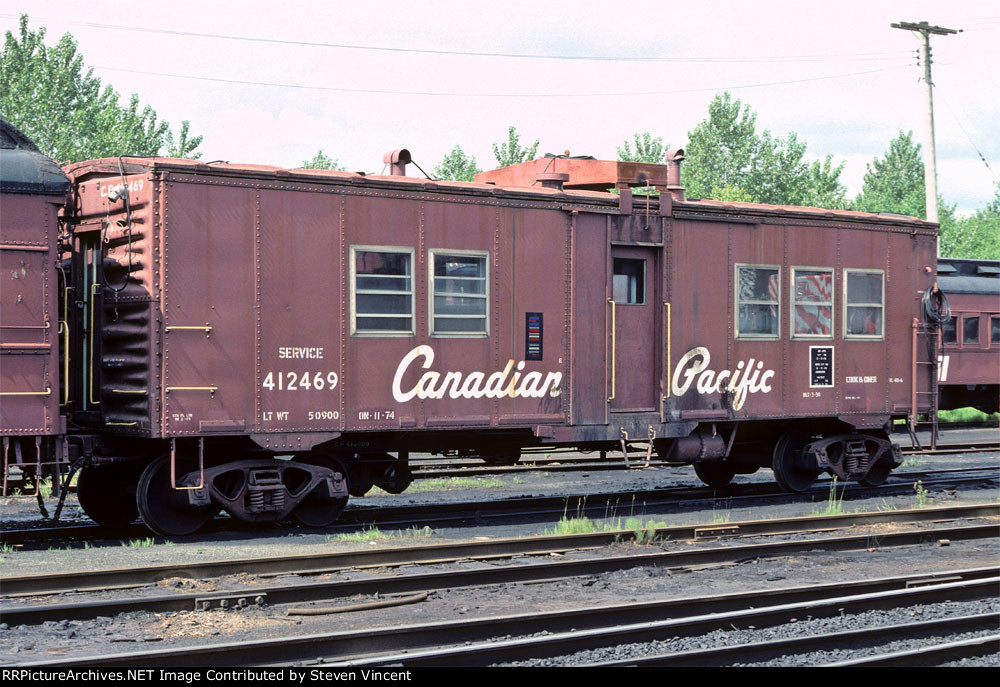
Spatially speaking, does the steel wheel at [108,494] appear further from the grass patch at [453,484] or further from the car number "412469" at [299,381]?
the grass patch at [453,484]

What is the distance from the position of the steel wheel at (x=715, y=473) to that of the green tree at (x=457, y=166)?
60465 millimetres

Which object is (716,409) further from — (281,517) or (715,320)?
(281,517)

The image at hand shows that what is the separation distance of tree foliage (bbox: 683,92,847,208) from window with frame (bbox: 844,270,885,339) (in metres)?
Answer: 58.7

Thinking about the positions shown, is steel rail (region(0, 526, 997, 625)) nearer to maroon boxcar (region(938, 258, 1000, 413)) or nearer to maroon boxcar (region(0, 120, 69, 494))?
maroon boxcar (region(0, 120, 69, 494))

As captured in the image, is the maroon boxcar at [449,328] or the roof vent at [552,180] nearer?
the maroon boxcar at [449,328]

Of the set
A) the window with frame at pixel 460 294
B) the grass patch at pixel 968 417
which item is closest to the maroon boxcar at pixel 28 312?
the window with frame at pixel 460 294

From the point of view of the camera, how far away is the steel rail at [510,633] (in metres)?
6.45

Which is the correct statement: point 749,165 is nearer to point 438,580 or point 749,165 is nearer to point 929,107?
point 929,107

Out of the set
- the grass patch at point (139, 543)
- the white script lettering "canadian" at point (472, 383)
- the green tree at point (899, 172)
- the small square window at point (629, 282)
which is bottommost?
the grass patch at point (139, 543)

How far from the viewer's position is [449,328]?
40.9 ft

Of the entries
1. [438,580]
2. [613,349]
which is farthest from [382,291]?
[438,580]

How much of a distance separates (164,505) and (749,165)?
2806 inches

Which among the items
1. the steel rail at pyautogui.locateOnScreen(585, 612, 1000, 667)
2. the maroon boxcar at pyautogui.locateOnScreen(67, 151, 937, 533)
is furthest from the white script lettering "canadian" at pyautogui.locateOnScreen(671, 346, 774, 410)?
the steel rail at pyautogui.locateOnScreen(585, 612, 1000, 667)

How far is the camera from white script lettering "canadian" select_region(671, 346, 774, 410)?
1395 cm
